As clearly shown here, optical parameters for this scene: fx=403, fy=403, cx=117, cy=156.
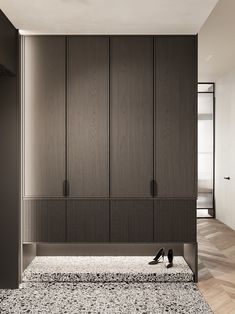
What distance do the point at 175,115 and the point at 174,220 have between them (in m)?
1.09

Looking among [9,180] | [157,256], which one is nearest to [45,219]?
[9,180]

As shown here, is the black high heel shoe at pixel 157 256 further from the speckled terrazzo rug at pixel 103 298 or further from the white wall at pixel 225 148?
the white wall at pixel 225 148

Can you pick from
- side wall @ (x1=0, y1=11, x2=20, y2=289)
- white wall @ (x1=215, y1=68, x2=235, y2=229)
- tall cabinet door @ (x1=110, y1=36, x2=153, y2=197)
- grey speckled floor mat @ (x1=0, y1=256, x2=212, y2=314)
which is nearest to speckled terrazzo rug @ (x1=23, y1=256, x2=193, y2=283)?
grey speckled floor mat @ (x1=0, y1=256, x2=212, y2=314)

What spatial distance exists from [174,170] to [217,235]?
299 centimetres

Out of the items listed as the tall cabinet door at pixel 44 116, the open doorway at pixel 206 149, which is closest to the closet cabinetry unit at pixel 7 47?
the tall cabinet door at pixel 44 116

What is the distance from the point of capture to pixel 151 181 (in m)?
4.21

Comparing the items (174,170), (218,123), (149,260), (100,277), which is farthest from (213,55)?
(100,277)

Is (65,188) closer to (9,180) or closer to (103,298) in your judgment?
(9,180)

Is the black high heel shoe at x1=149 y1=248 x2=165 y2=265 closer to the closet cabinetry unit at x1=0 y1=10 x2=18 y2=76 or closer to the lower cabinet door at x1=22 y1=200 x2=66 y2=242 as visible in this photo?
the lower cabinet door at x1=22 y1=200 x2=66 y2=242

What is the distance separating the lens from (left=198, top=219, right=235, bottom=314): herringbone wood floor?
12.2ft

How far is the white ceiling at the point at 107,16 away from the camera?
3.36 m

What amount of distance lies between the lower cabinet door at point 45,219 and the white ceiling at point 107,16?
69.5 inches

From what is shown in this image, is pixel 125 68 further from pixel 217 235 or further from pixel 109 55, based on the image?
pixel 217 235

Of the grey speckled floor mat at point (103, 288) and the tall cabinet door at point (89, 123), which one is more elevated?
the tall cabinet door at point (89, 123)
